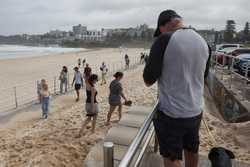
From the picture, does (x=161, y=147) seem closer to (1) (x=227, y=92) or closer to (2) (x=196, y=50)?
(2) (x=196, y=50)

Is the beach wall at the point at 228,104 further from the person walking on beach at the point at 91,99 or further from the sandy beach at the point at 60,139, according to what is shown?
the person walking on beach at the point at 91,99

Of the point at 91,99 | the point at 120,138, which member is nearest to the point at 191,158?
the point at 120,138

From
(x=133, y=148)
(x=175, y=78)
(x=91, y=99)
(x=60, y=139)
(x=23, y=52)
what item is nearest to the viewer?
(x=133, y=148)

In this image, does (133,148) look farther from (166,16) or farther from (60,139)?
(60,139)

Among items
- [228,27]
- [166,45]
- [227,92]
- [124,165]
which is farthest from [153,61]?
[228,27]

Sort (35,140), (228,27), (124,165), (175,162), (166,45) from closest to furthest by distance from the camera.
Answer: (124,165)
(166,45)
(175,162)
(35,140)
(228,27)

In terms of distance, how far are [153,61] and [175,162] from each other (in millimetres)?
739

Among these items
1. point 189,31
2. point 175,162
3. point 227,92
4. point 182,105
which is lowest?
point 227,92

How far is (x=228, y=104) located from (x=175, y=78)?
25.6ft

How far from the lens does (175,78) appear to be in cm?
206

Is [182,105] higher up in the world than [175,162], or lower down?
higher up

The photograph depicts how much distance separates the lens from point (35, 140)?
6.84 meters

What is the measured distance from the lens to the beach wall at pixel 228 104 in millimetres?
7461

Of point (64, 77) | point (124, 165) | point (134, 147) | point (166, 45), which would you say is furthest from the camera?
point (64, 77)
